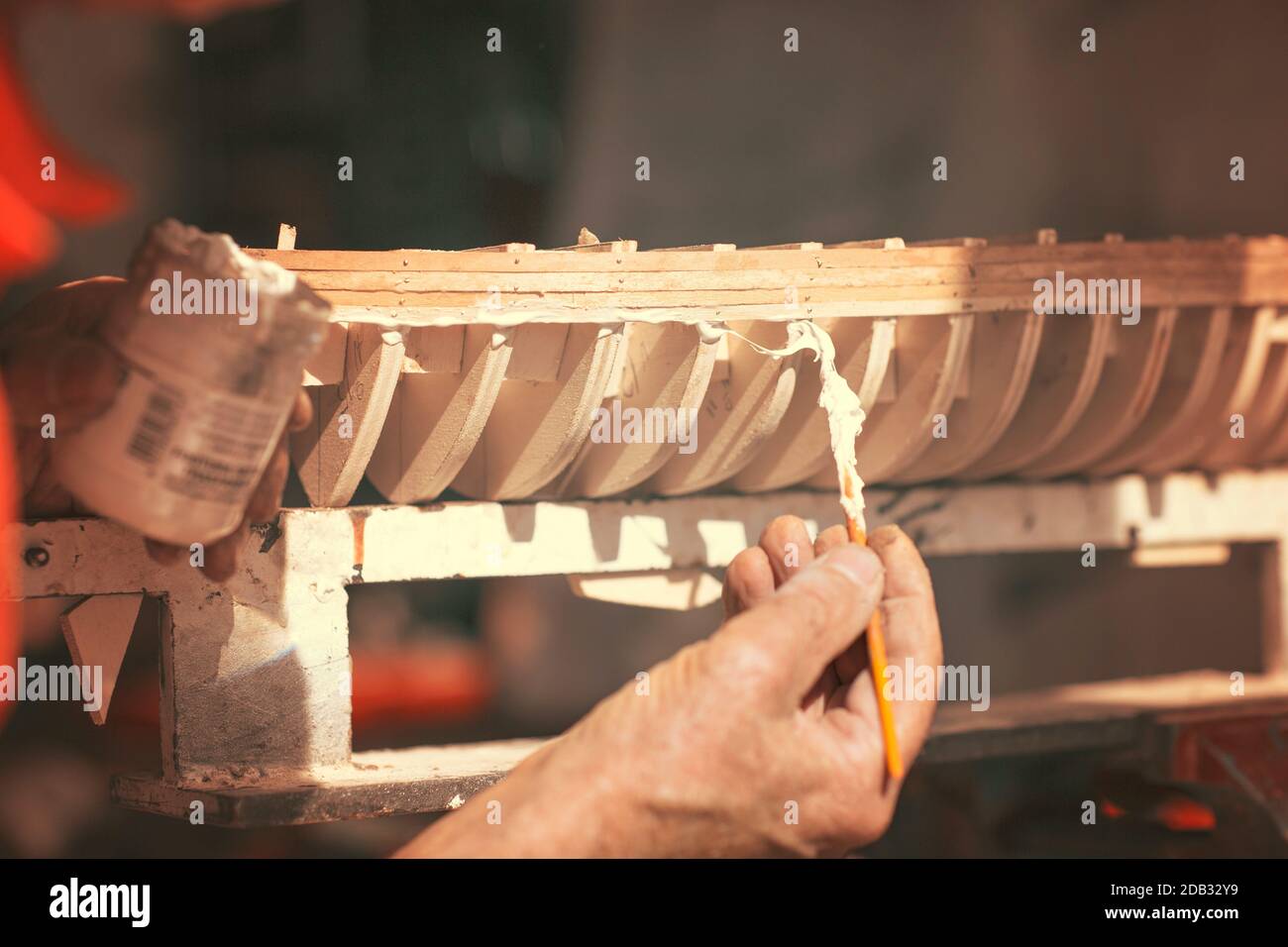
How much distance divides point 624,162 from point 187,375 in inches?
108

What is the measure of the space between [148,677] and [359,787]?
1944 mm

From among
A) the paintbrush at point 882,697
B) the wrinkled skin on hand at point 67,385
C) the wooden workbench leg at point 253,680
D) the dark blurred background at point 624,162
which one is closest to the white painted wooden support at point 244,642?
the wooden workbench leg at point 253,680

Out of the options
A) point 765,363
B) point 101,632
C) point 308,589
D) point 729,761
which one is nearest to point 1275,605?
point 765,363

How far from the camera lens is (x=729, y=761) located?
129 centimetres

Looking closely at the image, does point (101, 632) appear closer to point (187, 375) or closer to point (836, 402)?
point (187, 375)

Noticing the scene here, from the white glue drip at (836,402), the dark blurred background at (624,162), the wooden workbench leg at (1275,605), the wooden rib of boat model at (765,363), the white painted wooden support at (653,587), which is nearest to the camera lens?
the white glue drip at (836,402)

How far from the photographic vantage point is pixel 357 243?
3.57 metres

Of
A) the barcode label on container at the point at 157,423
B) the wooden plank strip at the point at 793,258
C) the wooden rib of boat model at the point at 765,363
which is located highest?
the wooden plank strip at the point at 793,258

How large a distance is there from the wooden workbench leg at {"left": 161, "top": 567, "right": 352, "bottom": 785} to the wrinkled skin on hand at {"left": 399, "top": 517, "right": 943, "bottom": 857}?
55 centimetres

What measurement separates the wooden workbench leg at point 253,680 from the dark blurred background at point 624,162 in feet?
5.11

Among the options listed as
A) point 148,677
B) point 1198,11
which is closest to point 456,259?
point 148,677

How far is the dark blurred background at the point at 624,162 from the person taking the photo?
3.40 meters

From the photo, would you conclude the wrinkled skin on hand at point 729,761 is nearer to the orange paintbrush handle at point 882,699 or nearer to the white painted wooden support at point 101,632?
the orange paintbrush handle at point 882,699

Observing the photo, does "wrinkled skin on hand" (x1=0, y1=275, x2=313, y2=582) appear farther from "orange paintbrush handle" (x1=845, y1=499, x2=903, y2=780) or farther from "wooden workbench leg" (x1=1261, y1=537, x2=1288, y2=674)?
"wooden workbench leg" (x1=1261, y1=537, x2=1288, y2=674)
